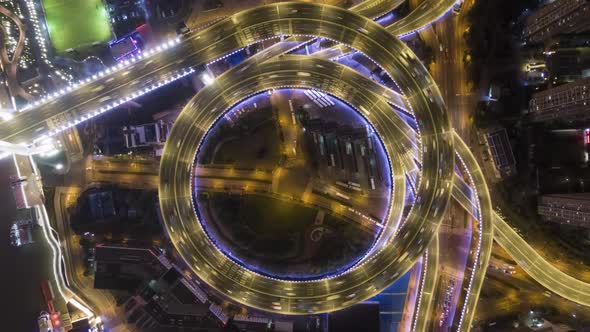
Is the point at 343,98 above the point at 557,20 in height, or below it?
below

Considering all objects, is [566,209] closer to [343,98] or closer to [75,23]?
[343,98]

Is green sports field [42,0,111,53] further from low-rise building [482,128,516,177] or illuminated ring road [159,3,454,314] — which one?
low-rise building [482,128,516,177]

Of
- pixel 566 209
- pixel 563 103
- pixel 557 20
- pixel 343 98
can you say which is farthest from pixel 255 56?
pixel 566 209

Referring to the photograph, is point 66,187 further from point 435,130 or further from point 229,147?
point 435,130

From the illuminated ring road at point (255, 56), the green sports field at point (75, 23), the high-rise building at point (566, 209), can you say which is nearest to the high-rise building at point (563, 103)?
the high-rise building at point (566, 209)

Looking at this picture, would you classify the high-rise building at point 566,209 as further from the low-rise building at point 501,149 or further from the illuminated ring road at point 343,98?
the illuminated ring road at point 343,98

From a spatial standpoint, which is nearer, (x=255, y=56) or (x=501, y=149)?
(x=255, y=56)
